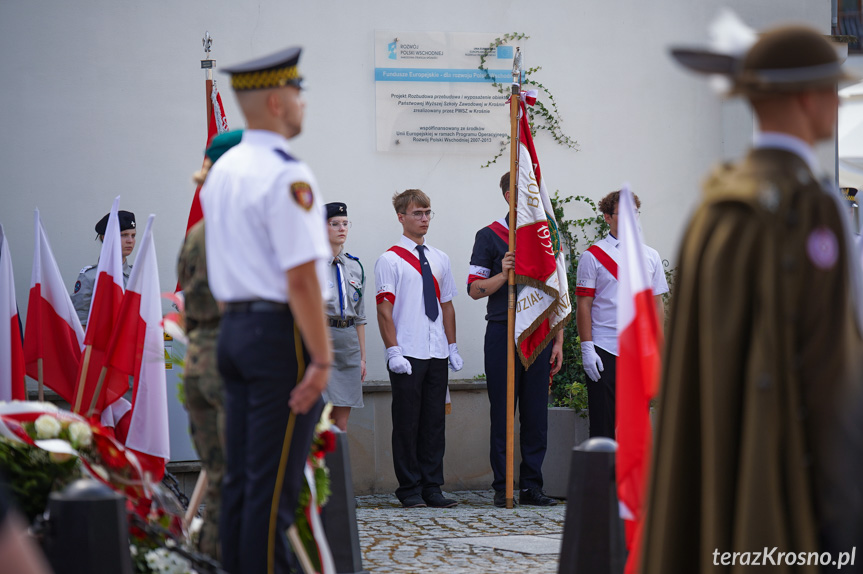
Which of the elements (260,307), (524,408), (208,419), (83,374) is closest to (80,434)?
(208,419)

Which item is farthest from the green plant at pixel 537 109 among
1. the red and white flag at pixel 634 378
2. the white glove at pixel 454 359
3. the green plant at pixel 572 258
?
the red and white flag at pixel 634 378

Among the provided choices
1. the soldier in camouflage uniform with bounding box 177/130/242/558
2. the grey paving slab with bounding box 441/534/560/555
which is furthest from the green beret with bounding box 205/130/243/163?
the grey paving slab with bounding box 441/534/560/555

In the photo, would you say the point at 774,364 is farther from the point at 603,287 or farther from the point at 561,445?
the point at 561,445

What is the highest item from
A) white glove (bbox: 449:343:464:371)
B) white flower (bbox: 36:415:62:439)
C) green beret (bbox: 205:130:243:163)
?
green beret (bbox: 205:130:243:163)

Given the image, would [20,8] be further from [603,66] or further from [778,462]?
[778,462]

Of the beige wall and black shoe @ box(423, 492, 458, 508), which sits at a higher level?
the beige wall

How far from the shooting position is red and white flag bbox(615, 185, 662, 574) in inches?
149

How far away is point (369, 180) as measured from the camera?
945 cm

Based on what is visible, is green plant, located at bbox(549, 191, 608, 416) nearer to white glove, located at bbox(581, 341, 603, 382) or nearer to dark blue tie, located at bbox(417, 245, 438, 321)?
white glove, located at bbox(581, 341, 603, 382)

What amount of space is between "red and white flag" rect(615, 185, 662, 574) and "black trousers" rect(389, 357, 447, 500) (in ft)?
13.6

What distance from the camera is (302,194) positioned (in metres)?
3.50

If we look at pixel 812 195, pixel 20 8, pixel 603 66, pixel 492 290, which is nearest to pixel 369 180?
pixel 492 290

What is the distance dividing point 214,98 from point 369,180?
7.74 feet

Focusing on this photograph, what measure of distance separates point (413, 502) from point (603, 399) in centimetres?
169
